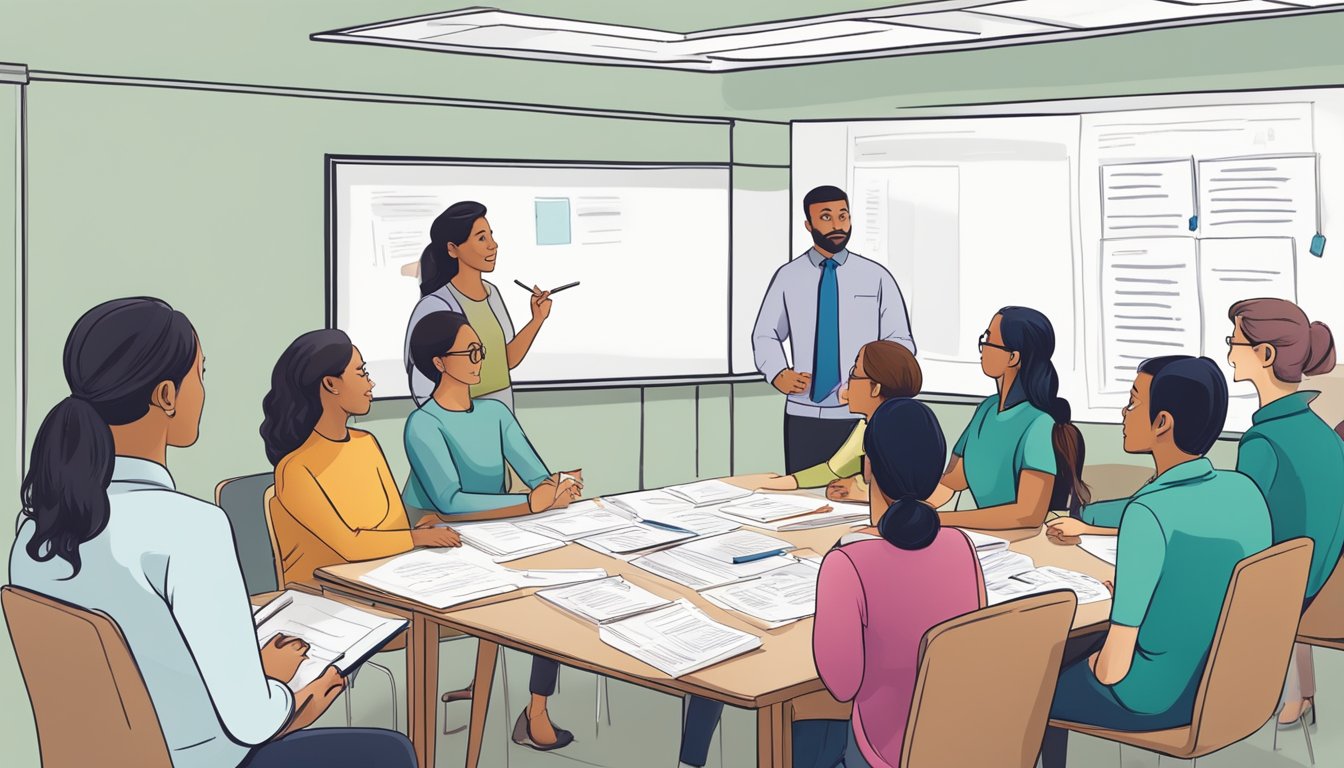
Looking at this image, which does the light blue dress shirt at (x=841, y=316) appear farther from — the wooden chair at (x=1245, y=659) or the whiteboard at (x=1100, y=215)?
the wooden chair at (x=1245, y=659)

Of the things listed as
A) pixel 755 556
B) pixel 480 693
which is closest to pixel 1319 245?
pixel 755 556

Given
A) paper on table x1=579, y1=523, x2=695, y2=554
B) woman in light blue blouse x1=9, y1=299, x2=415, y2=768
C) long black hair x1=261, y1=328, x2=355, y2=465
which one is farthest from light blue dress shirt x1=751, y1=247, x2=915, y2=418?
woman in light blue blouse x1=9, y1=299, x2=415, y2=768

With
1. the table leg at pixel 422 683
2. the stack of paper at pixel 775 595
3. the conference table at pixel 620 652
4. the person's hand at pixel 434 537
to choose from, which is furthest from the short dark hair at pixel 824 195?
the table leg at pixel 422 683

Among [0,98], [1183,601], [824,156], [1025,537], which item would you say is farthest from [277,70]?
[1183,601]

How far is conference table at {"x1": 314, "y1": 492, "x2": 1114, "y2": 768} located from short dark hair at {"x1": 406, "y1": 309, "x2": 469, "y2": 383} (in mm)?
621

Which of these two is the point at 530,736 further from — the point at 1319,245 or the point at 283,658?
the point at 1319,245

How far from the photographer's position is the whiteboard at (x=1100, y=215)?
493cm

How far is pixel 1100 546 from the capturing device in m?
3.51

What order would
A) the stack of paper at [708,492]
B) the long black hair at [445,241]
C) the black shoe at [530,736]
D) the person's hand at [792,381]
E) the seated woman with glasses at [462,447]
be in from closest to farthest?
the seated woman with glasses at [462,447]
the stack of paper at [708,492]
the black shoe at [530,736]
the long black hair at [445,241]
the person's hand at [792,381]

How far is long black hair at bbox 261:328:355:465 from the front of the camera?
330 cm

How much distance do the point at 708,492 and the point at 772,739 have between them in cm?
163

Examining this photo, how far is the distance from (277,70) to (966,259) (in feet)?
9.50

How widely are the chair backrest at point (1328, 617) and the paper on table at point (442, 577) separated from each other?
7.16ft

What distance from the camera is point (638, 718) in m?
4.35
